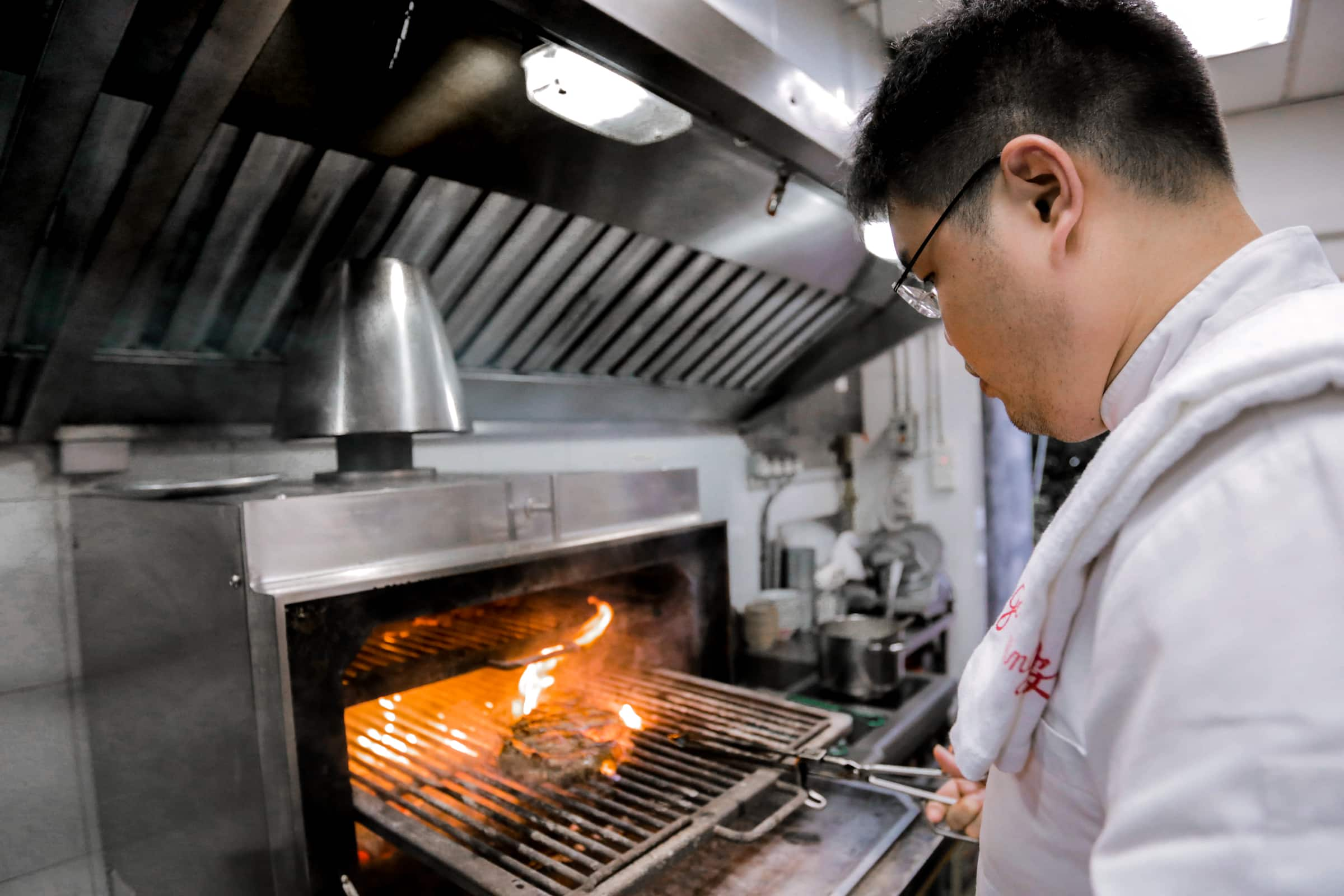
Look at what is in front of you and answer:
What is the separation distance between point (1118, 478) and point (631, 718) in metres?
1.40

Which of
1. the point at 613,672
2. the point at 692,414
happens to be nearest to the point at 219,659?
the point at 613,672

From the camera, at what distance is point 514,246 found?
1.85 m

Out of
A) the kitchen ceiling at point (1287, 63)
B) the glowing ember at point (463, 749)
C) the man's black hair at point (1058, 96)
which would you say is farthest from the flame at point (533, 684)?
the kitchen ceiling at point (1287, 63)

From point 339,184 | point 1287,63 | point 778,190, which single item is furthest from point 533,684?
point 1287,63

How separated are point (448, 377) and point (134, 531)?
2.04 feet

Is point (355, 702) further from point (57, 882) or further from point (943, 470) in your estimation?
point (943, 470)

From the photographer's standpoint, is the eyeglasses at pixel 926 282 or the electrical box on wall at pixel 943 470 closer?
the eyeglasses at pixel 926 282

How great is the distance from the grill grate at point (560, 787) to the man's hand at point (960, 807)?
306 mm

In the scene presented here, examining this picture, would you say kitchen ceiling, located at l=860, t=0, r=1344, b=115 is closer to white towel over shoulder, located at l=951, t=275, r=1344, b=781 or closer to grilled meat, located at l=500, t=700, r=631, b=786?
white towel over shoulder, located at l=951, t=275, r=1344, b=781

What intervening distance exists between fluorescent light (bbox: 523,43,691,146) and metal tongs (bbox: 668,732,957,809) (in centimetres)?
120

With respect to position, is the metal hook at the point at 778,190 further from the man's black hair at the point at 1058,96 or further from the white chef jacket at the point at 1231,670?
the white chef jacket at the point at 1231,670

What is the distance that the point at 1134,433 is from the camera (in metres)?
0.56

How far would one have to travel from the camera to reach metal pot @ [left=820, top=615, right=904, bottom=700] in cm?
274

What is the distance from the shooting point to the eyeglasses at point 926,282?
766mm
